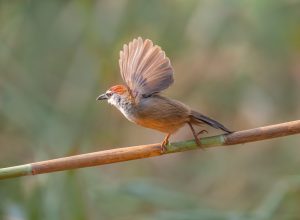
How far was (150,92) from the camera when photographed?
281cm

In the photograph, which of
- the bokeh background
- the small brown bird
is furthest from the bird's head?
the bokeh background

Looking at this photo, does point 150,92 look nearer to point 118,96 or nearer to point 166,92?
point 118,96

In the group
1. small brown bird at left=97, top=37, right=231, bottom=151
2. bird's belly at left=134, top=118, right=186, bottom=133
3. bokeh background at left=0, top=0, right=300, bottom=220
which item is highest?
bokeh background at left=0, top=0, right=300, bottom=220

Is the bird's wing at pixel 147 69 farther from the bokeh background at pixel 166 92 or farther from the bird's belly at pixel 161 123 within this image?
the bokeh background at pixel 166 92

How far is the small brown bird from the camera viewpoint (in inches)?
Answer: 110

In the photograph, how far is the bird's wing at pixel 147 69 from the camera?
2.77 meters

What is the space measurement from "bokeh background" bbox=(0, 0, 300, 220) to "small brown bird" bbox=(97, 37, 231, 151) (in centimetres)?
130

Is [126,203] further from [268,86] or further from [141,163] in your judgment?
[268,86]

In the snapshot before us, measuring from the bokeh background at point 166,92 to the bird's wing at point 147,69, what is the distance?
137 centimetres

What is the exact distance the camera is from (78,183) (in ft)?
12.5

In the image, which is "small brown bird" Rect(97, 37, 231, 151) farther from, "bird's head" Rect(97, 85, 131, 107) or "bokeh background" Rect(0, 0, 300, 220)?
"bokeh background" Rect(0, 0, 300, 220)

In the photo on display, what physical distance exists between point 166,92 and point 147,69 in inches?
104

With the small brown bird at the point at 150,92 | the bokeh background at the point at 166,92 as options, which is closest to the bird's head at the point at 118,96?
the small brown bird at the point at 150,92

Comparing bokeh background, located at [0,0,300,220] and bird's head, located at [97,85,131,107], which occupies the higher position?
bokeh background, located at [0,0,300,220]
